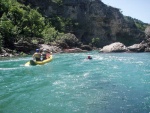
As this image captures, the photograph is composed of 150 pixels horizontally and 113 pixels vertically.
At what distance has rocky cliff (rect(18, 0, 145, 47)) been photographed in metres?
93.6

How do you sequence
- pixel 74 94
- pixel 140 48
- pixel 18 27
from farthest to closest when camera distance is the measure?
1. pixel 140 48
2. pixel 18 27
3. pixel 74 94

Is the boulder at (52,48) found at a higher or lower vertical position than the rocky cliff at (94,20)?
lower

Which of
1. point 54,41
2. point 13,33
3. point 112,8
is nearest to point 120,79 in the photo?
point 13,33

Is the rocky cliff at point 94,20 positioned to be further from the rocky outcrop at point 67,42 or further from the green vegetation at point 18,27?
the rocky outcrop at point 67,42

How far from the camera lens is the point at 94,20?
10019 cm

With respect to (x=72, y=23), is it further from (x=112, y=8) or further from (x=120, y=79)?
(x=120, y=79)

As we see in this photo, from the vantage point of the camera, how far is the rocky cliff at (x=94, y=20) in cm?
9362

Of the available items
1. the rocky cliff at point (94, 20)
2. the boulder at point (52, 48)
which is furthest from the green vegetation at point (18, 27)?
the rocky cliff at point (94, 20)

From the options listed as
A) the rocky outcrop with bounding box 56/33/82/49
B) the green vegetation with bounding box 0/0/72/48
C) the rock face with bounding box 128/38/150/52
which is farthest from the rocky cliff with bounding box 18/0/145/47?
the rock face with bounding box 128/38/150/52

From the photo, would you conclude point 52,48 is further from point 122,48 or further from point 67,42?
point 122,48

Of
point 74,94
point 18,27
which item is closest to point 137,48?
point 18,27

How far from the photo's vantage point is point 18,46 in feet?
173

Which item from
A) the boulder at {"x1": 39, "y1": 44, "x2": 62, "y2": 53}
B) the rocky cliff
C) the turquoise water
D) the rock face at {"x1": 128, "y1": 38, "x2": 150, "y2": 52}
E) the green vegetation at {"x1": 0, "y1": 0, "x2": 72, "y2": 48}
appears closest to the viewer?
the turquoise water

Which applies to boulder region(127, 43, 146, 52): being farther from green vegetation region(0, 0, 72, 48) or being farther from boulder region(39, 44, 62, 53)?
green vegetation region(0, 0, 72, 48)
